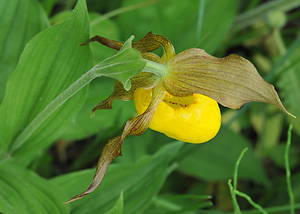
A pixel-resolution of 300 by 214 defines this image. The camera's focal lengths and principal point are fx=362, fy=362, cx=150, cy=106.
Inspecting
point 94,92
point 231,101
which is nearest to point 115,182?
point 94,92

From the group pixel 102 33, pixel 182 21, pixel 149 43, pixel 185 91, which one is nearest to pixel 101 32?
pixel 102 33

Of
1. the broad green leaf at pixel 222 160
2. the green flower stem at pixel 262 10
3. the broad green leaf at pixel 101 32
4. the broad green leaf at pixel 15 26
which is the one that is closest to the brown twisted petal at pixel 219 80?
the broad green leaf at pixel 15 26

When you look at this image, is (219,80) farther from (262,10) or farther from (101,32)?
(262,10)

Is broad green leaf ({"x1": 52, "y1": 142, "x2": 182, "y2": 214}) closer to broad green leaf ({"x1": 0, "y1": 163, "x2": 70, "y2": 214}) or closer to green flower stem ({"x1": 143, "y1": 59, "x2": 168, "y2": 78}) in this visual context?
broad green leaf ({"x1": 0, "y1": 163, "x2": 70, "y2": 214})

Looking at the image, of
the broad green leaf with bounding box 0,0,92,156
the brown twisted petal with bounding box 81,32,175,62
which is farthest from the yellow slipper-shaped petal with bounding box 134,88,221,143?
the broad green leaf with bounding box 0,0,92,156

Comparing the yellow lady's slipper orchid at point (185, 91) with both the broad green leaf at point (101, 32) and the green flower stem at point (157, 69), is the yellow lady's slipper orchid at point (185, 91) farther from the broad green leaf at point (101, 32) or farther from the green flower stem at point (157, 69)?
the broad green leaf at point (101, 32)

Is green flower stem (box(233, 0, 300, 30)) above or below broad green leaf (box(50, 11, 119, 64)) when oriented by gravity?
below

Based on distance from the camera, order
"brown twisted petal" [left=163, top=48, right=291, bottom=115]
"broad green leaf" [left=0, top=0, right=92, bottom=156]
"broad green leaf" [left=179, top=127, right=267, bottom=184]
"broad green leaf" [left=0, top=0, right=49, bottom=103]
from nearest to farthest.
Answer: "brown twisted petal" [left=163, top=48, right=291, bottom=115] → "broad green leaf" [left=0, top=0, right=92, bottom=156] → "broad green leaf" [left=0, top=0, right=49, bottom=103] → "broad green leaf" [left=179, top=127, right=267, bottom=184]
